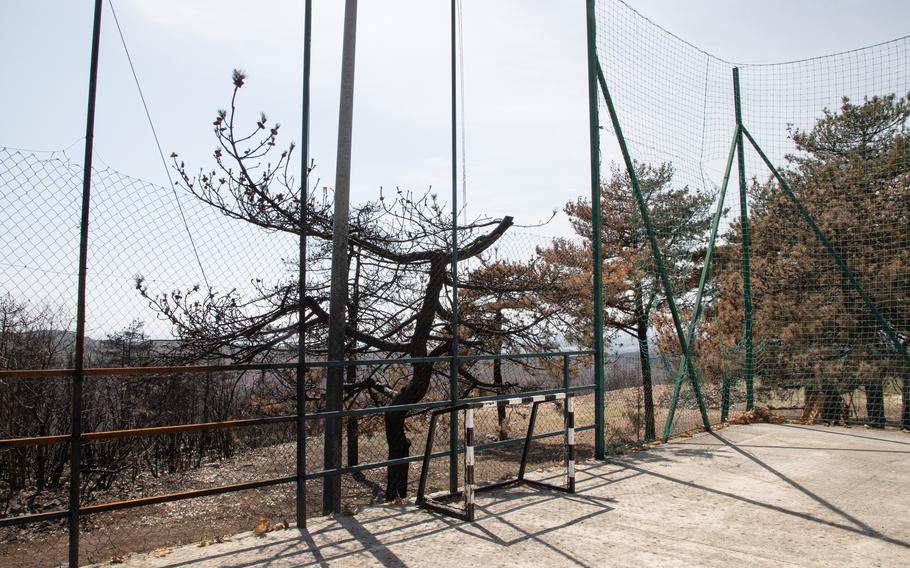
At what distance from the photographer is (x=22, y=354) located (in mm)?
11328

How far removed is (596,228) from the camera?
782cm

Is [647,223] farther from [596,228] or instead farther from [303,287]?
[303,287]

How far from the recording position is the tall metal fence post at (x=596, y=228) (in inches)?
304

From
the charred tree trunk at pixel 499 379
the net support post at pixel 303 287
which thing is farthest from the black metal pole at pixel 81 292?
the charred tree trunk at pixel 499 379

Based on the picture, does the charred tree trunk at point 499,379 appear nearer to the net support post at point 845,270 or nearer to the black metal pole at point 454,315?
the black metal pole at point 454,315

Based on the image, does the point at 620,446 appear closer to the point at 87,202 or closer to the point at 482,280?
the point at 482,280

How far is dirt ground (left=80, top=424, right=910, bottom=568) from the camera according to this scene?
14.1 ft

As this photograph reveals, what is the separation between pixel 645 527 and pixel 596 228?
3.85 metres

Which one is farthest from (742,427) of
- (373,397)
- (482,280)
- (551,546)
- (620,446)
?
(551,546)

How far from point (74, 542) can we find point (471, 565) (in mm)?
2543

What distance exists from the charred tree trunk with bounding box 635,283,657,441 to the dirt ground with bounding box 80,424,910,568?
5029 millimetres

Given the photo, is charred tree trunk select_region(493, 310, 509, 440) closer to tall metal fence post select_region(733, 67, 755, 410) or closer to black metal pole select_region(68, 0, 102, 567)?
tall metal fence post select_region(733, 67, 755, 410)

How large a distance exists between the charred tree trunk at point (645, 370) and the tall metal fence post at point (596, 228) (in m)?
4.11

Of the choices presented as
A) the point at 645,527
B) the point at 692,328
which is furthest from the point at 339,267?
the point at 692,328
